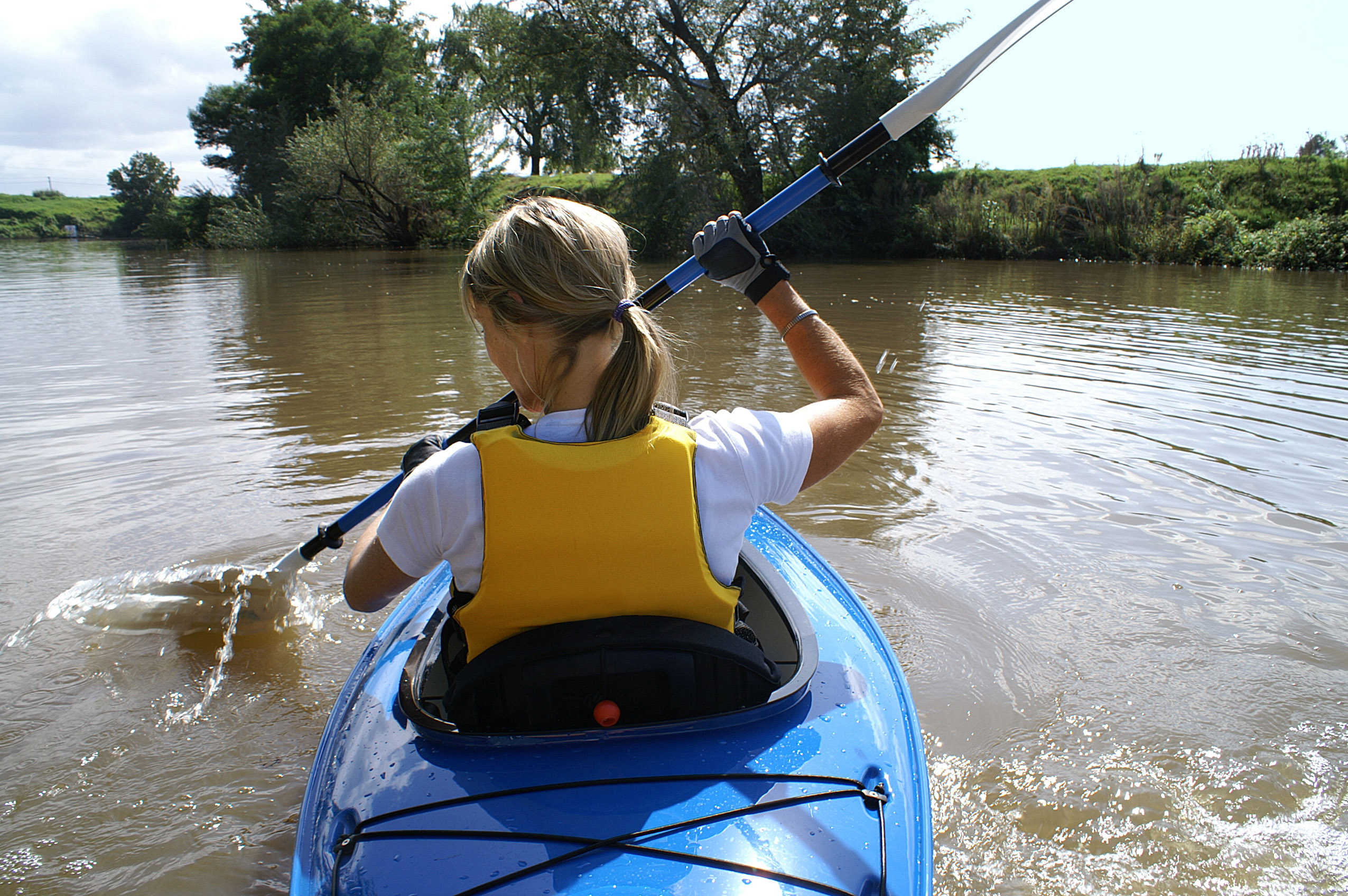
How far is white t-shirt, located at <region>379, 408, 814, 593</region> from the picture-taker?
125 centimetres

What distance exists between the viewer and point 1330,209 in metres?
17.9

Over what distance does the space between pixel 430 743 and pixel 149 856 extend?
113 cm

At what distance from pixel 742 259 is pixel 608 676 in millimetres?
961

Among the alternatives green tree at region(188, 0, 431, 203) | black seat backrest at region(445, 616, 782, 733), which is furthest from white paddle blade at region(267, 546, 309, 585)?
green tree at region(188, 0, 431, 203)

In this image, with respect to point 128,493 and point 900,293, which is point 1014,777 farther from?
point 900,293

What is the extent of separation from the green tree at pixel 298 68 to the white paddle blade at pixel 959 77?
36152mm

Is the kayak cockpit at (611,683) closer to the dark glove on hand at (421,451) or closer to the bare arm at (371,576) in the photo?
the bare arm at (371,576)

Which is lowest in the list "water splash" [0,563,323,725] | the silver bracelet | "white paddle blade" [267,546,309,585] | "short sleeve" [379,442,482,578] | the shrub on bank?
"water splash" [0,563,323,725]

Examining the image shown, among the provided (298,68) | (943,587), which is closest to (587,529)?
(943,587)

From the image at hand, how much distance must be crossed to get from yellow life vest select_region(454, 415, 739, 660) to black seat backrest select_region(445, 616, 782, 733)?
40 mm

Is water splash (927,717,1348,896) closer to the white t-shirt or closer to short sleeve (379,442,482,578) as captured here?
the white t-shirt

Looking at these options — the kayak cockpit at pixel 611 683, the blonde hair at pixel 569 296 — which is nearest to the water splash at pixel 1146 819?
the kayak cockpit at pixel 611 683

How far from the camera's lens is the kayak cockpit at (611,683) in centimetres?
129

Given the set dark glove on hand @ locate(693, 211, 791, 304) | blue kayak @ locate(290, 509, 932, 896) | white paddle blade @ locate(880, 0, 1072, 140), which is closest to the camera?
blue kayak @ locate(290, 509, 932, 896)
